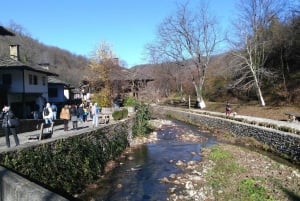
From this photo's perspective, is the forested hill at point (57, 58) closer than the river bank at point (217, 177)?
No

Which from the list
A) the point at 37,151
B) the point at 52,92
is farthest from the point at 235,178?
the point at 52,92

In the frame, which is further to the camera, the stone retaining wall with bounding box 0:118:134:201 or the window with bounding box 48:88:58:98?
the window with bounding box 48:88:58:98

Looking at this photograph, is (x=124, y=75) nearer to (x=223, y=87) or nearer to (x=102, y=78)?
(x=102, y=78)

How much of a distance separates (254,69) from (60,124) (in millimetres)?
24810

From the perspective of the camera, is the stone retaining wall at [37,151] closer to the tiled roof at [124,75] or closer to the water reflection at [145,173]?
the water reflection at [145,173]

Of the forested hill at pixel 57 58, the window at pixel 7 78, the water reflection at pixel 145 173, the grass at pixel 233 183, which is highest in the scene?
the forested hill at pixel 57 58

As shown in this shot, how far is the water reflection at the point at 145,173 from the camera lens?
13.3m

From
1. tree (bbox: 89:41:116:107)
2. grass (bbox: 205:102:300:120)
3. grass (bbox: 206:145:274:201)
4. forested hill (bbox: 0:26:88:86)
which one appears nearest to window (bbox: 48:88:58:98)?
tree (bbox: 89:41:116:107)

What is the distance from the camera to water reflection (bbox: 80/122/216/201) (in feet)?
43.5

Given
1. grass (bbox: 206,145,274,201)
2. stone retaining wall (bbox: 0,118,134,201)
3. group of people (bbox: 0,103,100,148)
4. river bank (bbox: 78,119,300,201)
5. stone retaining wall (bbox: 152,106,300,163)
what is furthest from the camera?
stone retaining wall (bbox: 152,106,300,163)

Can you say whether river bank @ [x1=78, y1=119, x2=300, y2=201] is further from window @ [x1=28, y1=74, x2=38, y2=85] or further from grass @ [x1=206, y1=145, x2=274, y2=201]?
window @ [x1=28, y1=74, x2=38, y2=85]

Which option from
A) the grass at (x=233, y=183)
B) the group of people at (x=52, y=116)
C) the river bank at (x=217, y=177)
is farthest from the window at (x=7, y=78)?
the grass at (x=233, y=183)

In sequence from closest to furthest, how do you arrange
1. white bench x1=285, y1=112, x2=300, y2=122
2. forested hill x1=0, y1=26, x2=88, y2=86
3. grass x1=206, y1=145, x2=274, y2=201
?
grass x1=206, y1=145, x2=274, y2=201, white bench x1=285, y1=112, x2=300, y2=122, forested hill x1=0, y1=26, x2=88, y2=86

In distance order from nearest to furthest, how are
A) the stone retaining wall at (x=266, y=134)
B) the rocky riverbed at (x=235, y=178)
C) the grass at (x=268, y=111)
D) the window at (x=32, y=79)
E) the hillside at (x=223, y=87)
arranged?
the rocky riverbed at (x=235, y=178) < the stone retaining wall at (x=266, y=134) < the grass at (x=268, y=111) < the window at (x=32, y=79) < the hillside at (x=223, y=87)
